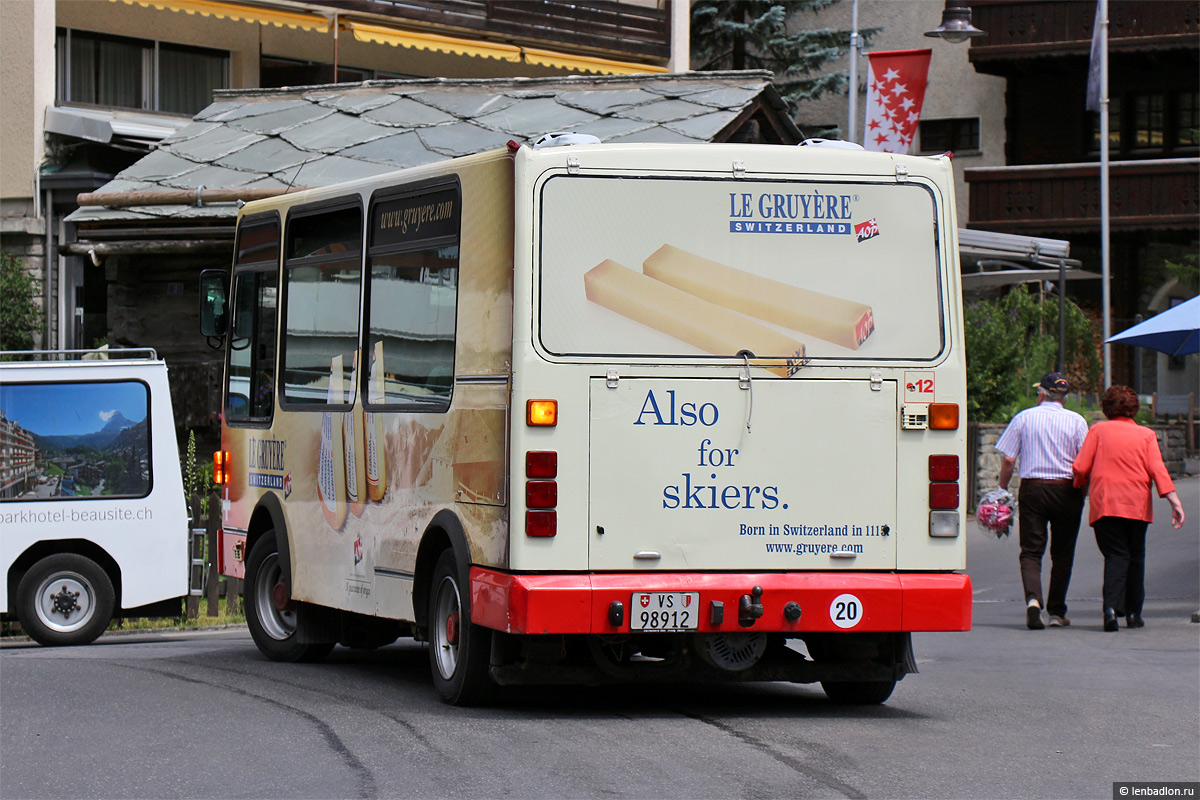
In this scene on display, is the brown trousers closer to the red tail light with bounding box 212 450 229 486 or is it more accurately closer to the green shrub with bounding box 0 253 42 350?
the red tail light with bounding box 212 450 229 486

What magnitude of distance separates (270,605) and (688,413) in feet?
14.3

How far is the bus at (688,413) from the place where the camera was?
8.07 meters

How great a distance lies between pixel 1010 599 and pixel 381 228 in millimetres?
8524

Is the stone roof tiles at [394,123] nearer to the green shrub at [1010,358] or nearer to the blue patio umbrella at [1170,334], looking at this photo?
the green shrub at [1010,358]

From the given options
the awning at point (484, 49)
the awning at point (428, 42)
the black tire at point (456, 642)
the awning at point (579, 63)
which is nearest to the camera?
the black tire at point (456, 642)

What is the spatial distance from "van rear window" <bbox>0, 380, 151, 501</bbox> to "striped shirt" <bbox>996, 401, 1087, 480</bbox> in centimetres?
691

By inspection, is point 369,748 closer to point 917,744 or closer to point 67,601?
point 917,744

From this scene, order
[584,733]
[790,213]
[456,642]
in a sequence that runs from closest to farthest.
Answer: [584,733] < [790,213] < [456,642]

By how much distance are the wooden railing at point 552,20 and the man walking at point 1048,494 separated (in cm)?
1621

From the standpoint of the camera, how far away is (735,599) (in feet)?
26.6

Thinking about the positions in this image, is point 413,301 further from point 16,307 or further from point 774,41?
point 774,41

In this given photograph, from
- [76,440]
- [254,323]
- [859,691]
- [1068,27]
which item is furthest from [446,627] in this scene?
[1068,27]

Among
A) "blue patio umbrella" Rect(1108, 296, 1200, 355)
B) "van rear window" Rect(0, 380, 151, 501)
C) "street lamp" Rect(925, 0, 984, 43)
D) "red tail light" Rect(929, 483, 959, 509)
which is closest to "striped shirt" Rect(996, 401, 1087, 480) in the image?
"blue patio umbrella" Rect(1108, 296, 1200, 355)

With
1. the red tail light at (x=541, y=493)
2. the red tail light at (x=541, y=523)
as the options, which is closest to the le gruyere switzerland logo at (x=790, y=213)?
the red tail light at (x=541, y=493)
